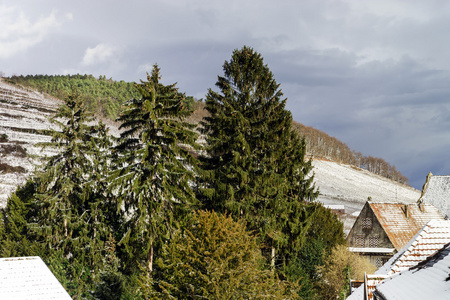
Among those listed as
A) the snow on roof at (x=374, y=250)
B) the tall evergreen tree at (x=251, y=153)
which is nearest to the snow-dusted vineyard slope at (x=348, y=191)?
the snow on roof at (x=374, y=250)

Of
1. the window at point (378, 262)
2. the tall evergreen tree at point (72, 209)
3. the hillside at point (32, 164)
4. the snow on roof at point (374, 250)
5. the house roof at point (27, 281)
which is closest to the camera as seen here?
the house roof at point (27, 281)

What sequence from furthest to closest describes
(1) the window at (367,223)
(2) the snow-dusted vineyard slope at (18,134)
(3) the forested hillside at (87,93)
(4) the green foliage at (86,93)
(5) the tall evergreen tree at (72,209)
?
(4) the green foliage at (86,93) < (3) the forested hillside at (87,93) < (2) the snow-dusted vineyard slope at (18,134) < (1) the window at (367,223) < (5) the tall evergreen tree at (72,209)

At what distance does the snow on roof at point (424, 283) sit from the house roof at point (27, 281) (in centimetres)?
1017

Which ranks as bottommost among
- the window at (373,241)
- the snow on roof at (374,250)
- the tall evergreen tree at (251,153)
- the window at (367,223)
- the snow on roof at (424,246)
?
the snow on roof at (374,250)

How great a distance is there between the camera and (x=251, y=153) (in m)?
28.1

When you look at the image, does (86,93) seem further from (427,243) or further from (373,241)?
(427,243)

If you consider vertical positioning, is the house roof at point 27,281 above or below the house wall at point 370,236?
above

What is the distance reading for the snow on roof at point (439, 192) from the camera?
1353 inches

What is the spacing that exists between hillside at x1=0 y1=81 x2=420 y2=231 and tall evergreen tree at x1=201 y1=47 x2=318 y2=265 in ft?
47.8

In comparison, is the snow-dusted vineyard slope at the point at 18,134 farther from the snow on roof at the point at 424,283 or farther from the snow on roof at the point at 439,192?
the snow on roof at the point at 439,192

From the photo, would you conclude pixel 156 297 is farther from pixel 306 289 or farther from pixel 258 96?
pixel 258 96

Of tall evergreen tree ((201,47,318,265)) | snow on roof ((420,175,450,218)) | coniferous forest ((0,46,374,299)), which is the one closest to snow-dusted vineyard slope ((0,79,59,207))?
coniferous forest ((0,46,374,299))

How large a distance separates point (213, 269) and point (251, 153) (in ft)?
44.8

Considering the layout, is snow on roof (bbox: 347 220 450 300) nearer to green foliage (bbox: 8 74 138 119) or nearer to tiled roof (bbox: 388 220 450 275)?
tiled roof (bbox: 388 220 450 275)
